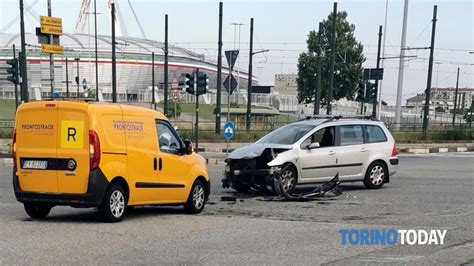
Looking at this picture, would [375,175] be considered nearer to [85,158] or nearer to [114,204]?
[114,204]

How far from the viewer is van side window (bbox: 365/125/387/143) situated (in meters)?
13.1

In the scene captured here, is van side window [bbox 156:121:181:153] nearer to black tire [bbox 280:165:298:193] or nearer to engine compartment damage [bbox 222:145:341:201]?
engine compartment damage [bbox 222:145:341:201]

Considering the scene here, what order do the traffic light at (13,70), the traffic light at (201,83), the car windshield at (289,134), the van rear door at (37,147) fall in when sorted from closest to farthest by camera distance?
the van rear door at (37,147)
the car windshield at (289,134)
the traffic light at (201,83)
the traffic light at (13,70)

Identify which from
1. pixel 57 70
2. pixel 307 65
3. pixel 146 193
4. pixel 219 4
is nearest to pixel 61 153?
pixel 146 193

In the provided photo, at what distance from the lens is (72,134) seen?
7.79 metres

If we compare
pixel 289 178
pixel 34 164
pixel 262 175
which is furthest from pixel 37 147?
pixel 289 178

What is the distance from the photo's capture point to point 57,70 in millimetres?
105000

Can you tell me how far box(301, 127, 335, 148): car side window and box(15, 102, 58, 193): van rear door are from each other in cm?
581

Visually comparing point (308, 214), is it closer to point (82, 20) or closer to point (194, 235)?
point (194, 235)

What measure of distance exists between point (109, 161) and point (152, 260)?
2.33 metres

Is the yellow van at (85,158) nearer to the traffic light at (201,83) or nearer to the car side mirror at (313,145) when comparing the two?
the car side mirror at (313,145)

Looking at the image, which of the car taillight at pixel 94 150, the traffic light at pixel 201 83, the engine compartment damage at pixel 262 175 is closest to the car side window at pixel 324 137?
the engine compartment damage at pixel 262 175

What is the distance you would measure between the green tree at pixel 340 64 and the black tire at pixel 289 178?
43.6 metres

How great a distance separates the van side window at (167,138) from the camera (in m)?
8.97
